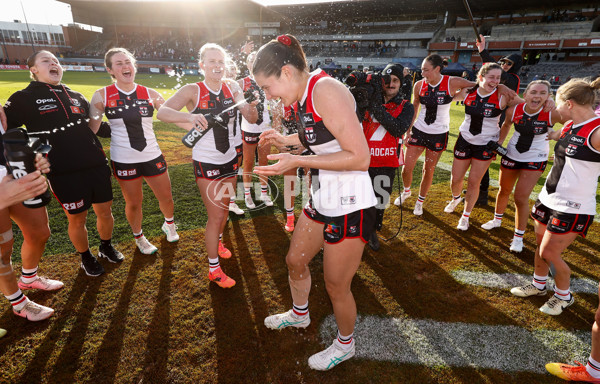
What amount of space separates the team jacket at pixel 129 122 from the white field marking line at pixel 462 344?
3.01 m

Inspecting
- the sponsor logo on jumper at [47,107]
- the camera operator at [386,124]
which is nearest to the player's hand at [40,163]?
the sponsor logo on jumper at [47,107]

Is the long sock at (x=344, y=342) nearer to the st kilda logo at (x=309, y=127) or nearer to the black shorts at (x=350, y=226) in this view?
the black shorts at (x=350, y=226)

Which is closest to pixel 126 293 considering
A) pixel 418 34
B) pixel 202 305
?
pixel 202 305

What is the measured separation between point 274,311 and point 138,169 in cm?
244

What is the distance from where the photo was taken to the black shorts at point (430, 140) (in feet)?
17.0

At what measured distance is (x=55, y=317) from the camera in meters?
3.05

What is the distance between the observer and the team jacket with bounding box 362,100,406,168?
375cm

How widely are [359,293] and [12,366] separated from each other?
331cm

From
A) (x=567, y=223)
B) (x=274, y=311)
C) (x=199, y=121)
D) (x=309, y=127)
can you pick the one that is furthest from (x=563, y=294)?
(x=199, y=121)

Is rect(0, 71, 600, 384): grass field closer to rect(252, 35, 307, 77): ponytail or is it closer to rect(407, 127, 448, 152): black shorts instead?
rect(407, 127, 448, 152): black shorts

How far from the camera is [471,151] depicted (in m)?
4.77

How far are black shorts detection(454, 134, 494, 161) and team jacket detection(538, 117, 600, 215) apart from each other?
1677 millimetres

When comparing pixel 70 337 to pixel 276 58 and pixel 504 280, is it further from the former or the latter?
pixel 504 280

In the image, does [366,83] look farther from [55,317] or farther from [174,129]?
[174,129]
